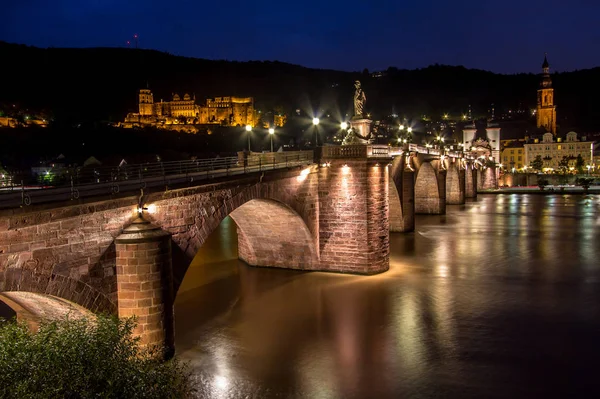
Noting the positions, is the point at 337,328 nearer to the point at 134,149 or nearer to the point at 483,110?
the point at 134,149

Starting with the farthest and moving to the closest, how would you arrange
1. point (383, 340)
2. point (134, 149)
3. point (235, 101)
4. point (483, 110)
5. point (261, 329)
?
point (483, 110) < point (235, 101) < point (134, 149) < point (261, 329) < point (383, 340)

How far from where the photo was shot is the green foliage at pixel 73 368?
826cm

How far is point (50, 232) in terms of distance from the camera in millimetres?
11492

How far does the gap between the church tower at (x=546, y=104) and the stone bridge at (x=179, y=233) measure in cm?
11824

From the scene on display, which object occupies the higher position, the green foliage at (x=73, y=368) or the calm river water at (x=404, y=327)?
the green foliage at (x=73, y=368)

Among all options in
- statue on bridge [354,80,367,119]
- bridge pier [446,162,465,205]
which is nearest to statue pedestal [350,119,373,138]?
statue on bridge [354,80,367,119]

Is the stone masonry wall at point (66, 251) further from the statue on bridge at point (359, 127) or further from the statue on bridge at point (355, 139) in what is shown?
the statue on bridge at point (359, 127)

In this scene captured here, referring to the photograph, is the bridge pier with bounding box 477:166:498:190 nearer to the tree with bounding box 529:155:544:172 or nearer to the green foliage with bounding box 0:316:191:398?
the tree with bounding box 529:155:544:172

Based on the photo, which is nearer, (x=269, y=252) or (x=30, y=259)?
(x=30, y=259)

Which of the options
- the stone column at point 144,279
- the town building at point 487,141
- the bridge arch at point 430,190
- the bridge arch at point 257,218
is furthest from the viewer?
the town building at point 487,141

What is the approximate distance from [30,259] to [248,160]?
16182 mm

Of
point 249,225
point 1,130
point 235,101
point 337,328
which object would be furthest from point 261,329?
point 235,101

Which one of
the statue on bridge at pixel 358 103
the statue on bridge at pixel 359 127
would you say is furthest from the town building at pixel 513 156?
the statue on bridge at pixel 359 127

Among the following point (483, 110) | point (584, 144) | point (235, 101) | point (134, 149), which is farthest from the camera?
point (483, 110)
